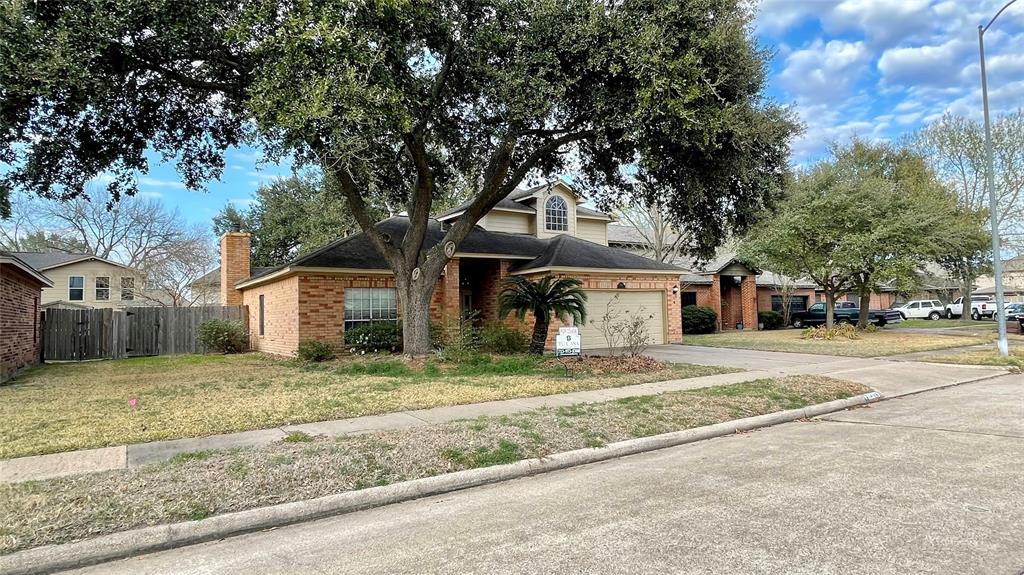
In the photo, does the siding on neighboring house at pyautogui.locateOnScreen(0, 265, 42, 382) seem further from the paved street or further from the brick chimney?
the paved street

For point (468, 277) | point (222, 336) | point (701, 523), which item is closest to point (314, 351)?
point (222, 336)

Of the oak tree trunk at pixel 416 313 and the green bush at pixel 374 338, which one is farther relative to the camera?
the green bush at pixel 374 338

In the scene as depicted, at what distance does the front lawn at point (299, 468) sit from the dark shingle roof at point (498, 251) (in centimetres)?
1069

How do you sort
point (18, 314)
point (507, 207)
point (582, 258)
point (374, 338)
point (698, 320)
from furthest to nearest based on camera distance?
point (698, 320), point (507, 207), point (582, 258), point (374, 338), point (18, 314)

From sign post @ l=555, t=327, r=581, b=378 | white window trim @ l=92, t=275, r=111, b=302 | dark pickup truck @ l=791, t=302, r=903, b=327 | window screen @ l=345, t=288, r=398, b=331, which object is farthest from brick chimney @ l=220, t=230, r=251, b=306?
dark pickup truck @ l=791, t=302, r=903, b=327

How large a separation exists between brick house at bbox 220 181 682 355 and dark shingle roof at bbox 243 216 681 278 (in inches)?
1.5

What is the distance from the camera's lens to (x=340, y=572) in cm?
370

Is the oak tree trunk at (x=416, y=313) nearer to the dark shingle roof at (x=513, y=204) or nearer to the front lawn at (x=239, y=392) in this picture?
the front lawn at (x=239, y=392)

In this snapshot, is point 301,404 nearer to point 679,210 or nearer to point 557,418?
point 557,418

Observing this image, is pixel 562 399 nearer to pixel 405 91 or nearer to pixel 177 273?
pixel 405 91

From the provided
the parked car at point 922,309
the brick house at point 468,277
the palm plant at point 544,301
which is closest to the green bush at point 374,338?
the brick house at point 468,277

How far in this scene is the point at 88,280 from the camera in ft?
105

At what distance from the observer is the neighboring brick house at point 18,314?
13.0m

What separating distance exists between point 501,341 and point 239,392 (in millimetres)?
7403
